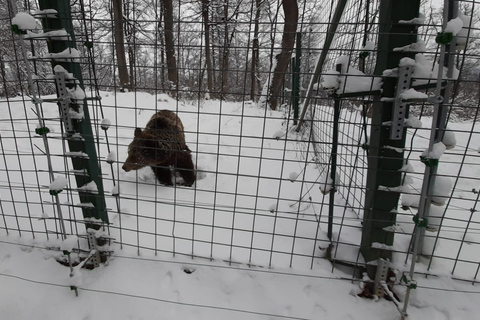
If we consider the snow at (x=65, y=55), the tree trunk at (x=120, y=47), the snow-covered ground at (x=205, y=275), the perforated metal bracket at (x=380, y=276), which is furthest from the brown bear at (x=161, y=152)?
the perforated metal bracket at (x=380, y=276)

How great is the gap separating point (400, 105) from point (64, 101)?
228cm

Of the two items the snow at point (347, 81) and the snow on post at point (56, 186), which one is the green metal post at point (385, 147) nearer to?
the snow at point (347, 81)

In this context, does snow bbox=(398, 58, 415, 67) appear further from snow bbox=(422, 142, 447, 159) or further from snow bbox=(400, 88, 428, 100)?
snow bbox=(422, 142, 447, 159)

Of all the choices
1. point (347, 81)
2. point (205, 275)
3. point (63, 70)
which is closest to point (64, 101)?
point (63, 70)

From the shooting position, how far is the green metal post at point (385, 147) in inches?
67.7

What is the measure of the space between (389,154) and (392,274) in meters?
0.92

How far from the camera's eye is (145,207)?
2.98 m

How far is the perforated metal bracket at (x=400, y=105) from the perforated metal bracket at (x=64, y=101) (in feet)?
7.31

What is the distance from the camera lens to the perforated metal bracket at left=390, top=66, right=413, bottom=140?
5.65ft

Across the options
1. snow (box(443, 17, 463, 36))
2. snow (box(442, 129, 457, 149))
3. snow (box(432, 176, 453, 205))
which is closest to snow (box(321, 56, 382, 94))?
snow (box(443, 17, 463, 36))

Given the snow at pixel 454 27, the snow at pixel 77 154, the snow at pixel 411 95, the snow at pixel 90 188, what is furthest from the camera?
the snow at pixel 90 188

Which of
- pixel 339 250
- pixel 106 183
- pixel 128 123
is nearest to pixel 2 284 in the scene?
pixel 106 183

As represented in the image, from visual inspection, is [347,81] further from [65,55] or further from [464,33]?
[65,55]

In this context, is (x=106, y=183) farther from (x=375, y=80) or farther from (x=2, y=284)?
(x=375, y=80)
